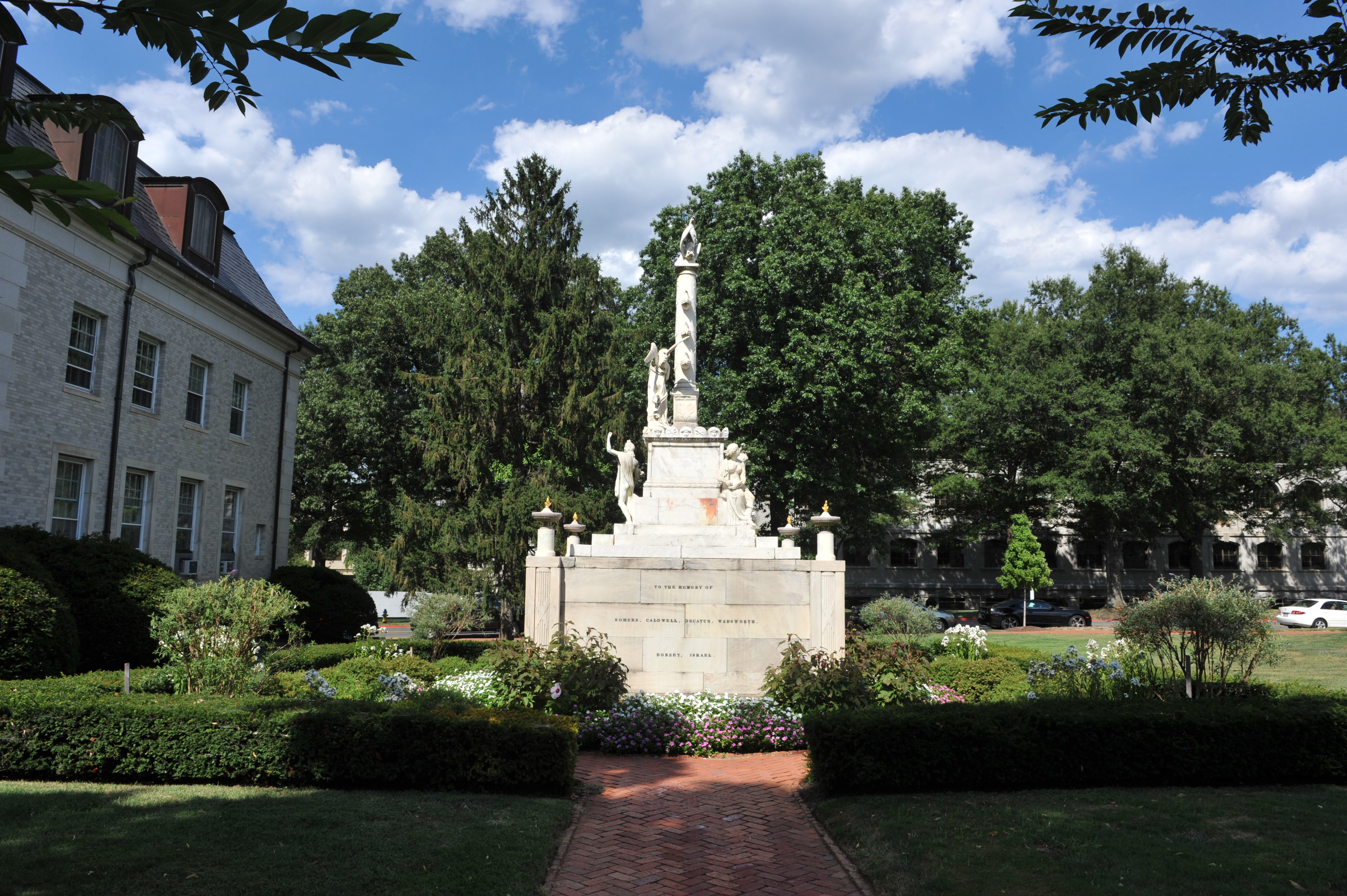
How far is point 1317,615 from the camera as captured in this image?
38.6 metres

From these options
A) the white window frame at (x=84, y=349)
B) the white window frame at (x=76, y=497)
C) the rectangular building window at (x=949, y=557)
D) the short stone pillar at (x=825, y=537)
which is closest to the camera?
the short stone pillar at (x=825, y=537)

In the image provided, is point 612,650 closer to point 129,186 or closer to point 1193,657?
point 1193,657

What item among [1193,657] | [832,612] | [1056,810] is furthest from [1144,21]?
[832,612]

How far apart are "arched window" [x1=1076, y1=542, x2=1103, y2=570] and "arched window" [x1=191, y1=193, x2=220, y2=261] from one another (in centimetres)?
4744

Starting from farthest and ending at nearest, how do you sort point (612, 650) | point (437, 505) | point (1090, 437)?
point (1090, 437)
point (437, 505)
point (612, 650)

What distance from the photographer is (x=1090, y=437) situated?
128 ft

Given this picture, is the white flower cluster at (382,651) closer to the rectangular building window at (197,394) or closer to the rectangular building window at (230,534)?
the rectangular building window at (230,534)

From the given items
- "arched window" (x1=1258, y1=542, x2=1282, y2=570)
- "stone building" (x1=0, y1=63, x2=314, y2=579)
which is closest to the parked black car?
"arched window" (x1=1258, y1=542, x2=1282, y2=570)

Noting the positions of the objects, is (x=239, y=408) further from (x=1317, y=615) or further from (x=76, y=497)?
(x=1317, y=615)

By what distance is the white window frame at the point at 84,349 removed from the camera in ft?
58.2

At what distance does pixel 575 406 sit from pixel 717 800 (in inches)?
761

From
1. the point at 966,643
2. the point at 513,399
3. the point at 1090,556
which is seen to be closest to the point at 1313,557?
the point at 1090,556

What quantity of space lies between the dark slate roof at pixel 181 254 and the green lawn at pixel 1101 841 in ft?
46.3

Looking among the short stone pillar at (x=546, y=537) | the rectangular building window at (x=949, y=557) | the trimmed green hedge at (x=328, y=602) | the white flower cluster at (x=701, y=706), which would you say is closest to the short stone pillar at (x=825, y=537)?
the white flower cluster at (x=701, y=706)
